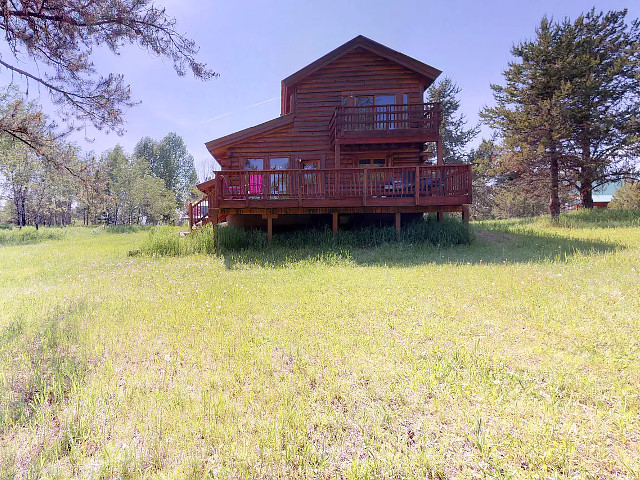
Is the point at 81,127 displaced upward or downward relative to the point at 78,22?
downward

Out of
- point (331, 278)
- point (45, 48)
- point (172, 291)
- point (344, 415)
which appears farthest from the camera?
point (45, 48)

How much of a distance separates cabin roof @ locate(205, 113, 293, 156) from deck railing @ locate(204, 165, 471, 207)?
346 centimetres

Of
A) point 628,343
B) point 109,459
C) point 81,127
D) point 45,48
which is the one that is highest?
point 45,48

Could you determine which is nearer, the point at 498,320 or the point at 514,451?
the point at 514,451

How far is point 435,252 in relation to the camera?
8398 millimetres

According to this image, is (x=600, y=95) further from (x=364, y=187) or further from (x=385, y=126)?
(x=364, y=187)

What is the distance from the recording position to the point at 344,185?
31.5 feet

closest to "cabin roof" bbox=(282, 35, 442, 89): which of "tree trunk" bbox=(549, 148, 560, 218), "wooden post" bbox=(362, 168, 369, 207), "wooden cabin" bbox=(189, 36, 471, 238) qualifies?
"wooden cabin" bbox=(189, 36, 471, 238)

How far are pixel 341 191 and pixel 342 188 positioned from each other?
14 cm

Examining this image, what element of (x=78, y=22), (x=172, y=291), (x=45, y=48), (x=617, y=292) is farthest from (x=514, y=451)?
(x=45, y=48)

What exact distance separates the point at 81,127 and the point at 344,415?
30.6 ft

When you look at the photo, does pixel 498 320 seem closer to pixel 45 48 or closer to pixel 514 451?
pixel 514 451

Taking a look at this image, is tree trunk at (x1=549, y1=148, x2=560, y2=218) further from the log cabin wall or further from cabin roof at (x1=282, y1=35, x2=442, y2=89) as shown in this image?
the log cabin wall

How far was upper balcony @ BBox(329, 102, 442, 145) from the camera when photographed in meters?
11.2
